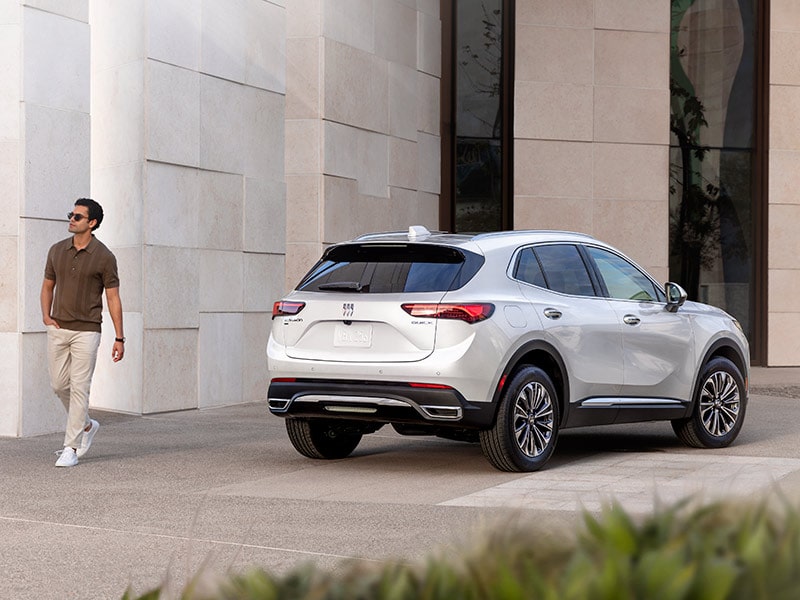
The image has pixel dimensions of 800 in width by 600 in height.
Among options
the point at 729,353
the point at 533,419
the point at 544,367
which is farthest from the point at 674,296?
the point at 533,419

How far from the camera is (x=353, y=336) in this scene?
891 cm

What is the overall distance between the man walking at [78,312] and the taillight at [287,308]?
1409 mm

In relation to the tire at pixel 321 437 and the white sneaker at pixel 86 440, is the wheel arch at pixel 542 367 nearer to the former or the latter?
the tire at pixel 321 437

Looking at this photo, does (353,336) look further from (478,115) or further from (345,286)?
(478,115)

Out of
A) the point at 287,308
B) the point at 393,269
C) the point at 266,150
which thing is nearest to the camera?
the point at 393,269

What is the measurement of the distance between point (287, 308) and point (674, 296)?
10.6 ft

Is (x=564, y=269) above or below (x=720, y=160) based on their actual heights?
below

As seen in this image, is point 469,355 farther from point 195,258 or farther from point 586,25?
point 586,25

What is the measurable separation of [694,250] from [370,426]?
45.0 ft

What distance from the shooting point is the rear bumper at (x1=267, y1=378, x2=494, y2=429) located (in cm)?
864

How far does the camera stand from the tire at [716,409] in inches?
427

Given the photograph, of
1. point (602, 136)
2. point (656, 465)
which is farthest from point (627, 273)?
point (602, 136)

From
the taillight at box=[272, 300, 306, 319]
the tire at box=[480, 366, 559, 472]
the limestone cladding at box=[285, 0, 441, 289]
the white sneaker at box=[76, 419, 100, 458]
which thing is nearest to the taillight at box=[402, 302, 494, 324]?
the tire at box=[480, 366, 559, 472]

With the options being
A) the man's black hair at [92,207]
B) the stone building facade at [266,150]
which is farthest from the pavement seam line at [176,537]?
→ the stone building facade at [266,150]
